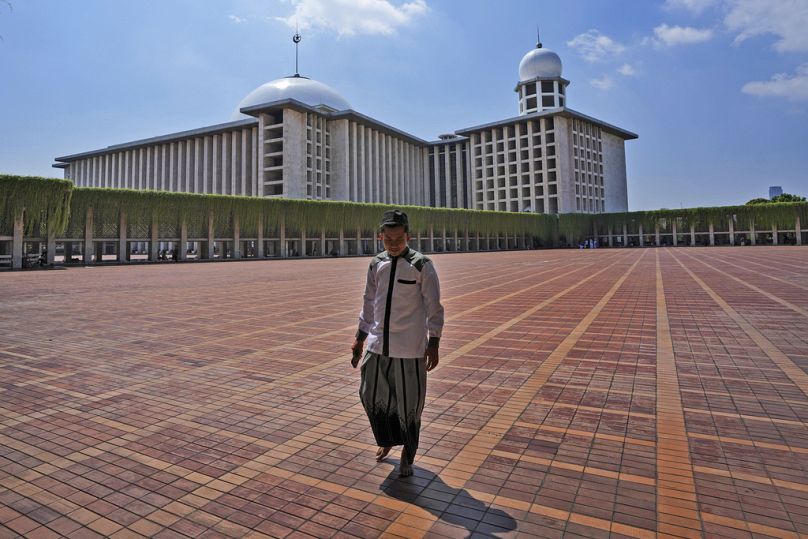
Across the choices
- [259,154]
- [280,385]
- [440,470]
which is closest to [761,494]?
[440,470]

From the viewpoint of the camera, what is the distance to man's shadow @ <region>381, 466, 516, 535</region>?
2270 mm

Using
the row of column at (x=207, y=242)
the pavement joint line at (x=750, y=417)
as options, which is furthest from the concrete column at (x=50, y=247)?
the pavement joint line at (x=750, y=417)

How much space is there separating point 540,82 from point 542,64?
258 cm

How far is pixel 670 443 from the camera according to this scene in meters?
3.12

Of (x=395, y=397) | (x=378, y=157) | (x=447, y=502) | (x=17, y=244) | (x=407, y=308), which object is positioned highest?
(x=378, y=157)

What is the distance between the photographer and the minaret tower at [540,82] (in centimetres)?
7388

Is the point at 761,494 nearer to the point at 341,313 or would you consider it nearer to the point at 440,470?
the point at 440,470

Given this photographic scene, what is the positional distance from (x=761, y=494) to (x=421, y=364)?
6.13 ft

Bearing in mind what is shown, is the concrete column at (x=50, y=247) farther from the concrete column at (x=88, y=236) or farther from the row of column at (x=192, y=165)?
the row of column at (x=192, y=165)

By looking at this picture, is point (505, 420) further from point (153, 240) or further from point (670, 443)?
point (153, 240)

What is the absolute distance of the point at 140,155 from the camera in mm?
68938

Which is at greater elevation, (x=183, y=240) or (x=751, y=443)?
(x=183, y=240)

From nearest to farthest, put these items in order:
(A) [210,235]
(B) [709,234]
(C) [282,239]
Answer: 1. (A) [210,235]
2. (C) [282,239]
3. (B) [709,234]

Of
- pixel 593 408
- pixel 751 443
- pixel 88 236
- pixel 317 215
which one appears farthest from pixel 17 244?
pixel 751 443
